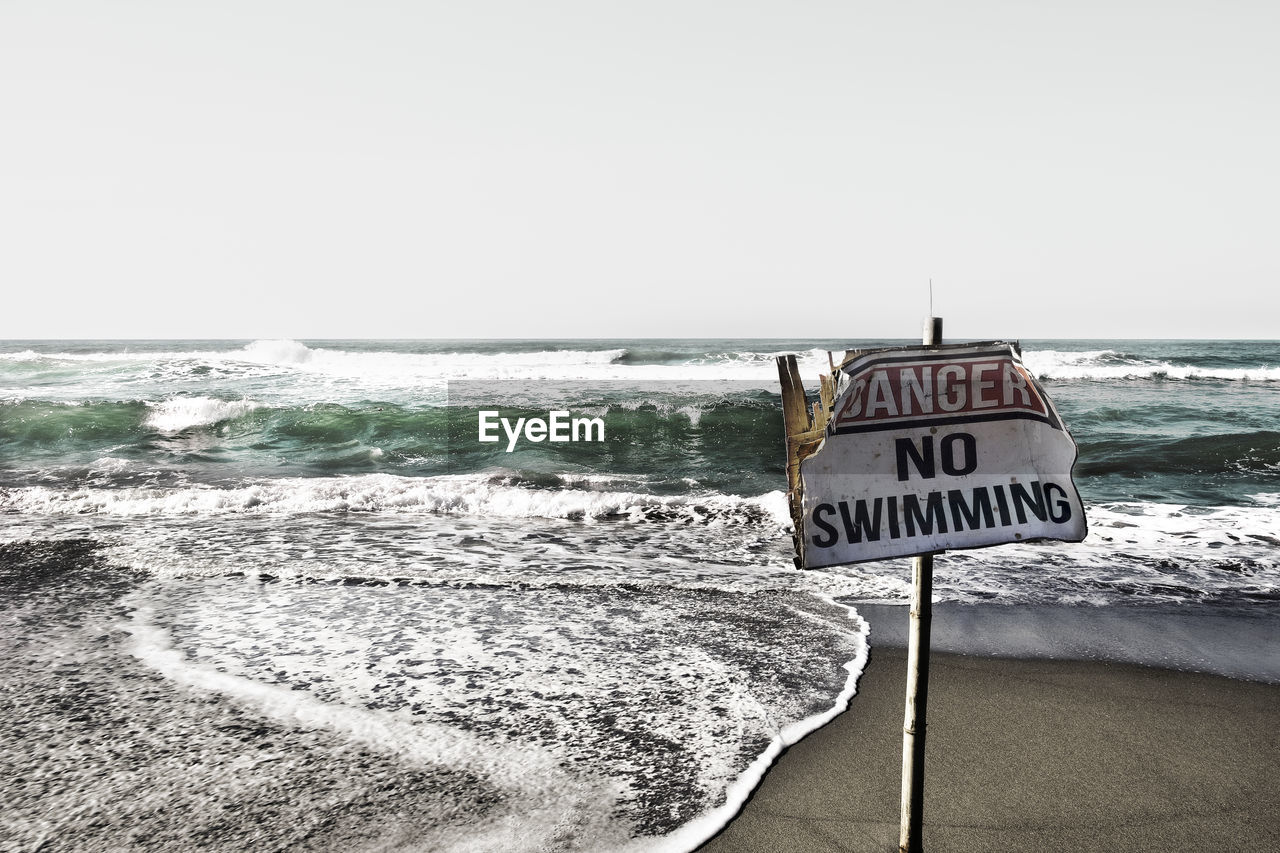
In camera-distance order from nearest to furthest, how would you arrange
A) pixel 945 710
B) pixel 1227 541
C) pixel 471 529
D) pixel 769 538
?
pixel 945 710, pixel 1227 541, pixel 769 538, pixel 471 529

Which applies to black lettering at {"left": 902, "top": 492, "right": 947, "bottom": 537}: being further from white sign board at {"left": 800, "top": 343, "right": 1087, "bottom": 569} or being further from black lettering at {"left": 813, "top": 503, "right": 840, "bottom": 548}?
black lettering at {"left": 813, "top": 503, "right": 840, "bottom": 548}

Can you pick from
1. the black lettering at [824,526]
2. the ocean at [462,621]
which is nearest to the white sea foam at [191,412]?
the ocean at [462,621]

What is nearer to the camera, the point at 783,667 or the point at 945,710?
the point at 945,710

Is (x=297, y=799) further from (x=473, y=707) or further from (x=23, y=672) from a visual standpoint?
(x=23, y=672)

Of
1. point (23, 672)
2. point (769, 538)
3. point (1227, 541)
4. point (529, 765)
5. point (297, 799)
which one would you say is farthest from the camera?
point (769, 538)

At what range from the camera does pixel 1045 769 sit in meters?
3.30

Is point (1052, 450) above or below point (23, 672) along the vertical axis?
above

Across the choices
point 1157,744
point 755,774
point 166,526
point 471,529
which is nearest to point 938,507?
point 755,774

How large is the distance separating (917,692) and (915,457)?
0.76 metres

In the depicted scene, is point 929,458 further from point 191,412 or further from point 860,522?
point 191,412

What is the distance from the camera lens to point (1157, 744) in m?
3.55

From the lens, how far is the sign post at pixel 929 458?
2057 mm

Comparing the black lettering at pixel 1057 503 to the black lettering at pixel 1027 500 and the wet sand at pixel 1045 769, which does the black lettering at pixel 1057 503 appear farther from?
the wet sand at pixel 1045 769

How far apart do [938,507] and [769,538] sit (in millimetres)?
6608
